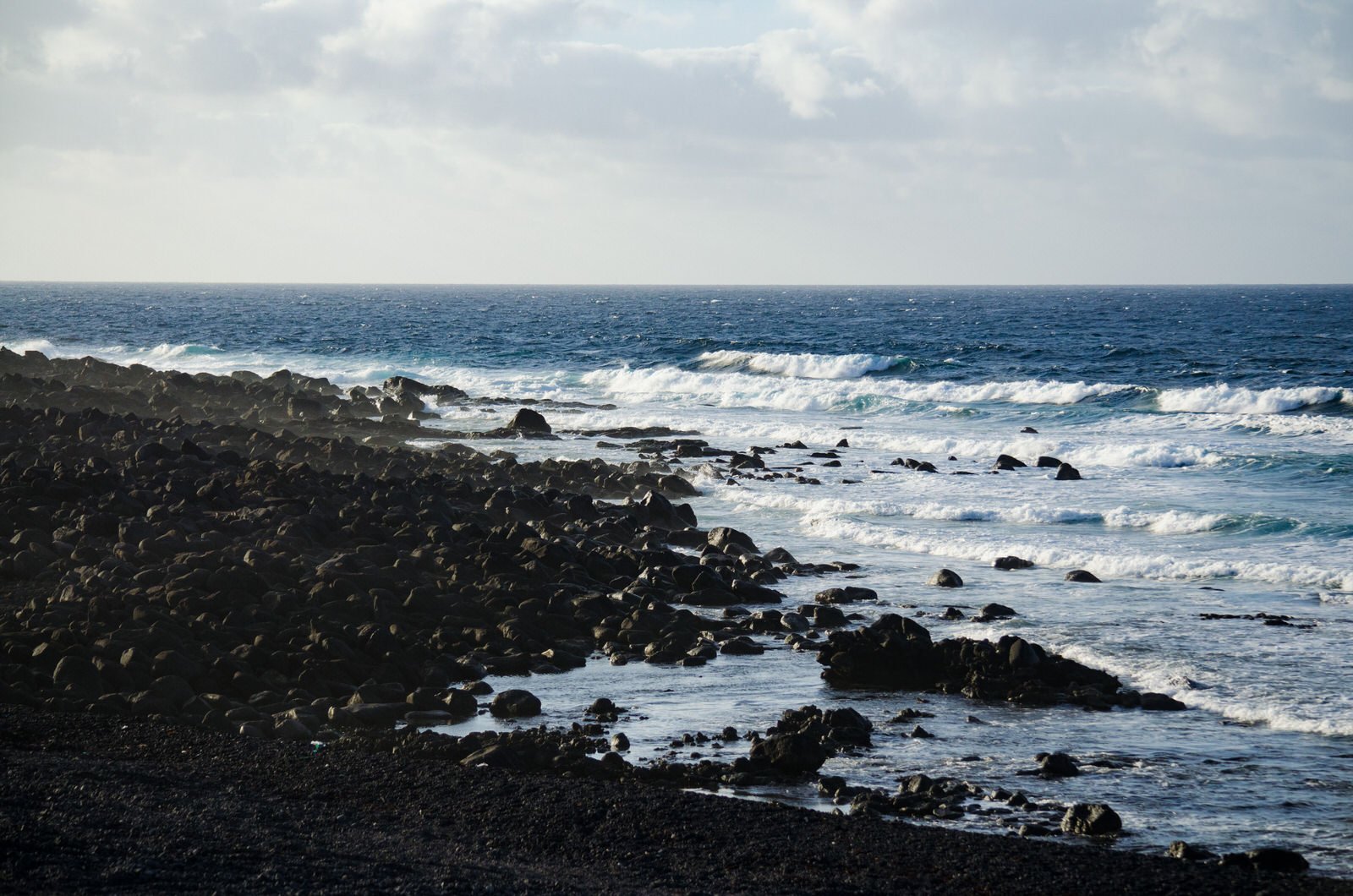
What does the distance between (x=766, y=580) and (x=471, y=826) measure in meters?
9.41

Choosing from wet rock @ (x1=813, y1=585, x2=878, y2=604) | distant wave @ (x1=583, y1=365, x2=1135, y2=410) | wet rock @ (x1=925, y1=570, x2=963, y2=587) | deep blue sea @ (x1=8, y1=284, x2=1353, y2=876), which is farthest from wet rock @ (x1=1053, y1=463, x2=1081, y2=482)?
distant wave @ (x1=583, y1=365, x2=1135, y2=410)

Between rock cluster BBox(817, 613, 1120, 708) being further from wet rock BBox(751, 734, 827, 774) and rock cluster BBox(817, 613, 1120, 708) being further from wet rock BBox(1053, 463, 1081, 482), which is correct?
wet rock BBox(1053, 463, 1081, 482)

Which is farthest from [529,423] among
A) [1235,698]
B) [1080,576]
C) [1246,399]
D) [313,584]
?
[1235,698]

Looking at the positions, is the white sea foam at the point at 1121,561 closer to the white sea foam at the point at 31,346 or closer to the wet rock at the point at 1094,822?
the wet rock at the point at 1094,822

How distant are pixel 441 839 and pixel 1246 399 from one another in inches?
1589

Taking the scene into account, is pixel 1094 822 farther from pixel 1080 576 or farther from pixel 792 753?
pixel 1080 576

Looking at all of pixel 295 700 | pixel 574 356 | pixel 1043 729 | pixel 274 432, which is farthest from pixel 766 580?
pixel 574 356

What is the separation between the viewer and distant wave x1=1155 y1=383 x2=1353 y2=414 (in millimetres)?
40594

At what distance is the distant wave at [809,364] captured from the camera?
183 ft

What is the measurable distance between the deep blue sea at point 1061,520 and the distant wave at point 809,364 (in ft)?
0.50

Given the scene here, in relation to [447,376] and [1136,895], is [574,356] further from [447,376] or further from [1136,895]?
[1136,895]

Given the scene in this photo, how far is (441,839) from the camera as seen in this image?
323 inches

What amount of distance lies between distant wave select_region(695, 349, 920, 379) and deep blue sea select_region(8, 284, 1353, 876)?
153 mm

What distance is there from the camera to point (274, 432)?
106 ft
